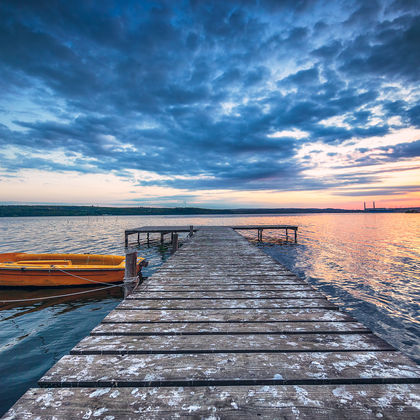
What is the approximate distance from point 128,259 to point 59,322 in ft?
14.0

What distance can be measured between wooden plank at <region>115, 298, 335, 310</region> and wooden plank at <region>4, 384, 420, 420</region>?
195 cm

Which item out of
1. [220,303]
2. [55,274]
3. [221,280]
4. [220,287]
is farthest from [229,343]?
[55,274]

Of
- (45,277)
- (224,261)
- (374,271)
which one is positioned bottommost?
(374,271)

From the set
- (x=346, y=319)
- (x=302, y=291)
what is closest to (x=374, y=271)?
(x=302, y=291)

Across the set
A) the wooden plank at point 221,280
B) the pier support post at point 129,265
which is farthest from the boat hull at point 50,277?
the wooden plank at point 221,280

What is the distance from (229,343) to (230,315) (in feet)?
2.85

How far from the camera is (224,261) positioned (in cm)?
798

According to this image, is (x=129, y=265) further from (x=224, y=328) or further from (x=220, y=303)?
(x=224, y=328)

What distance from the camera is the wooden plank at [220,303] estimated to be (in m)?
3.80

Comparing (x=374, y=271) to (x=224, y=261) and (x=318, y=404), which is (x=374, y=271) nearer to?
(x=224, y=261)

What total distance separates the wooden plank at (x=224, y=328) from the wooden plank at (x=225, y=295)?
1.15m

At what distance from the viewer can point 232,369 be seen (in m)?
2.09

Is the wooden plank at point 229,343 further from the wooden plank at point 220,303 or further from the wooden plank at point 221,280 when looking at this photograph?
the wooden plank at point 221,280

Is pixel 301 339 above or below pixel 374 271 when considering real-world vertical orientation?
above
